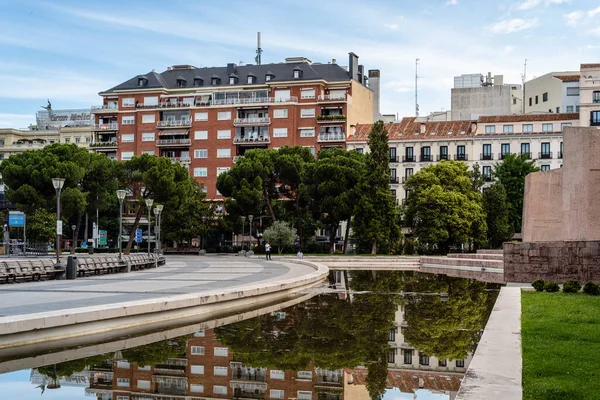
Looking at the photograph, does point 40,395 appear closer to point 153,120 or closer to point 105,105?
point 153,120

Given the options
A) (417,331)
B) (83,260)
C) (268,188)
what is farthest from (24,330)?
(268,188)

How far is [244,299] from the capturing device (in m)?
20.8

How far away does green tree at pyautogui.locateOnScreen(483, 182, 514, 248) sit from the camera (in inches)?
2773

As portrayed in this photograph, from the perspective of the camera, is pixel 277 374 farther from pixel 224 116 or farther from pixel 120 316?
pixel 224 116

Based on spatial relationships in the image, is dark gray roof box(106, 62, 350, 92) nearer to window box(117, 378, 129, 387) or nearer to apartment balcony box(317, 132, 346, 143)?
apartment balcony box(317, 132, 346, 143)

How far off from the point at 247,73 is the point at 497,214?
4127cm

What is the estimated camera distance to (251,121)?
296 ft

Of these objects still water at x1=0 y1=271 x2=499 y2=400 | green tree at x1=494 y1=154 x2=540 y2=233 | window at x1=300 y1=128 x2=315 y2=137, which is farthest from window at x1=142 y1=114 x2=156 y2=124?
still water at x1=0 y1=271 x2=499 y2=400

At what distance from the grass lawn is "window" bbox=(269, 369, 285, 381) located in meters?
3.21

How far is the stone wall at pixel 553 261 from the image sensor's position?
24.7m

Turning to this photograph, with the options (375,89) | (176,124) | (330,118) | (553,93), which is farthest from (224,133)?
(553,93)

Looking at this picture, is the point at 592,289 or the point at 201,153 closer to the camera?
the point at 592,289

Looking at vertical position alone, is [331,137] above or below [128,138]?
below

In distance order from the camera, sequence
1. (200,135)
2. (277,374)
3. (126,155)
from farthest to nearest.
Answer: (126,155) < (200,135) < (277,374)
